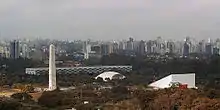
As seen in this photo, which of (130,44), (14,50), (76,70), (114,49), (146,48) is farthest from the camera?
(130,44)

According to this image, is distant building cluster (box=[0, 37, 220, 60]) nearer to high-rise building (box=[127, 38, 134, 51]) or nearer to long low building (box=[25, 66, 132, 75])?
high-rise building (box=[127, 38, 134, 51])

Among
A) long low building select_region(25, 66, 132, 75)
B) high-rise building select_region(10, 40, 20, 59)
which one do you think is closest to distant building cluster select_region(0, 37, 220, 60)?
high-rise building select_region(10, 40, 20, 59)

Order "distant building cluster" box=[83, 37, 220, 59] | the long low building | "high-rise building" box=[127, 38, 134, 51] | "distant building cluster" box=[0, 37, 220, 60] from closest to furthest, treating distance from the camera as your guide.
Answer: the long low building, "distant building cluster" box=[0, 37, 220, 60], "distant building cluster" box=[83, 37, 220, 59], "high-rise building" box=[127, 38, 134, 51]

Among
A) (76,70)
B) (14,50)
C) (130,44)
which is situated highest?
(130,44)

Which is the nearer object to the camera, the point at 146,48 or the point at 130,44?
the point at 146,48

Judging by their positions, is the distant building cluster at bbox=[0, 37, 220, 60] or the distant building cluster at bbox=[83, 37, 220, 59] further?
the distant building cluster at bbox=[83, 37, 220, 59]

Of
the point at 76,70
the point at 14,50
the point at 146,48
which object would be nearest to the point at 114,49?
the point at 146,48

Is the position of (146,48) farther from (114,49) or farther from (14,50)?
(14,50)

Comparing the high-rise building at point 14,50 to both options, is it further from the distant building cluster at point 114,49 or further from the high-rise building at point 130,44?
the high-rise building at point 130,44

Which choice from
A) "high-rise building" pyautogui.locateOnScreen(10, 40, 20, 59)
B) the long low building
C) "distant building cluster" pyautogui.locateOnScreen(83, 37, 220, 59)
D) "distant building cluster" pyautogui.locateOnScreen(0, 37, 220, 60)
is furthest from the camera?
"distant building cluster" pyautogui.locateOnScreen(83, 37, 220, 59)

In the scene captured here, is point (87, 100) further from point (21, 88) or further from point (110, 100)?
point (21, 88)

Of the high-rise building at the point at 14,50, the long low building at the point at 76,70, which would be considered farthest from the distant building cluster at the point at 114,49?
the long low building at the point at 76,70

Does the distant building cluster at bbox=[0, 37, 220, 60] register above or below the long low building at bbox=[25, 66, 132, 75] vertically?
above
